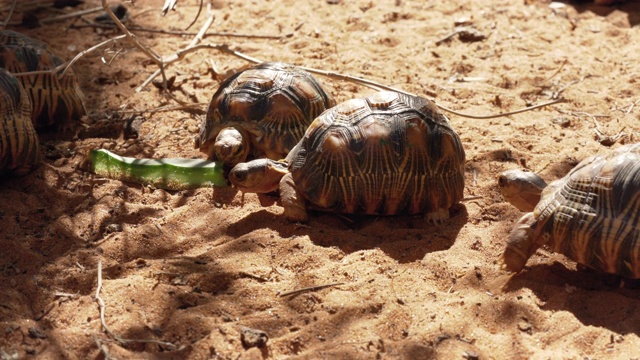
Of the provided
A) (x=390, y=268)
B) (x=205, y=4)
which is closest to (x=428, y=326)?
(x=390, y=268)

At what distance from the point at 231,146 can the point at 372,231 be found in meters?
1.10

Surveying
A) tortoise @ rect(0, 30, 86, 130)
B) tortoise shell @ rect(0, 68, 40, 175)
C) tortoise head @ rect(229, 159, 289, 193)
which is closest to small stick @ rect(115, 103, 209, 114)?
tortoise @ rect(0, 30, 86, 130)

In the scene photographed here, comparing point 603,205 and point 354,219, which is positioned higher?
point 603,205

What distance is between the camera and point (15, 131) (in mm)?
4617

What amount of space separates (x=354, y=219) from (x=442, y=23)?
3.37m

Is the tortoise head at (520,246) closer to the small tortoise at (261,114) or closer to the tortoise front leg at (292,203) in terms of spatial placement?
the tortoise front leg at (292,203)

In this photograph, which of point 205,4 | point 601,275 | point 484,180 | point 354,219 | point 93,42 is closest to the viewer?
point 601,275

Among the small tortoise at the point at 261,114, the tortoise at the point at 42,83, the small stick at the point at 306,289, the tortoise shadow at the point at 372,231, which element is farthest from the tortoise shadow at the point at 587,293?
the tortoise at the point at 42,83

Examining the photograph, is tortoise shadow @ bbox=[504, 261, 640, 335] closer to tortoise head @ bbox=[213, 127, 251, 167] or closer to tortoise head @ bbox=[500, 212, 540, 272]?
tortoise head @ bbox=[500, 212, 540, 272]

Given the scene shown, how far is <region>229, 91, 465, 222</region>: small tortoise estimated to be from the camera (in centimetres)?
416

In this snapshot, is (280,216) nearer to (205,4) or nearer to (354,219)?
(354,219)

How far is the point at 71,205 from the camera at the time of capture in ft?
14.7

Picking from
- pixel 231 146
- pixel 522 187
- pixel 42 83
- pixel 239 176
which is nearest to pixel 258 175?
pixel 239 176

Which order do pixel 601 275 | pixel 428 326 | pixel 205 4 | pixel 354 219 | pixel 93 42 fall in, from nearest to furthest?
1. pixel 428 326
2. pixel 601 275
3. pixel 354 219
4. pixel 93 42
5. pixel 205 4
